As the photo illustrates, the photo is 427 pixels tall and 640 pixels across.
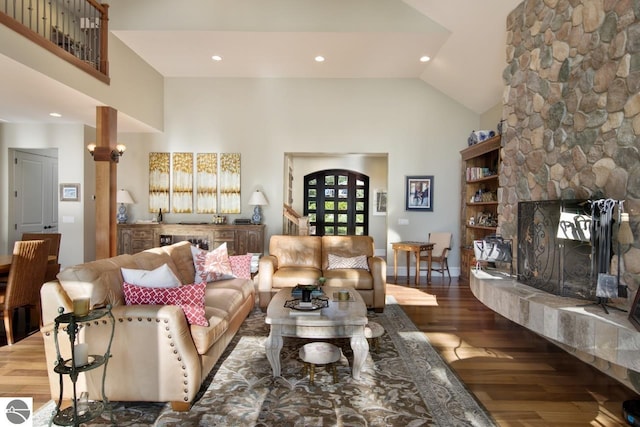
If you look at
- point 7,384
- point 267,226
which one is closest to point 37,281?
point 7,384

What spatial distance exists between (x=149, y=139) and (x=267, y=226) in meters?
2.98

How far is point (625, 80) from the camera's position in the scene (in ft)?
8.02

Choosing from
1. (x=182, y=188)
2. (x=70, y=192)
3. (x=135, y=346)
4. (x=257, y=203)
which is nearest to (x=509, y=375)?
(x=135, y=346)

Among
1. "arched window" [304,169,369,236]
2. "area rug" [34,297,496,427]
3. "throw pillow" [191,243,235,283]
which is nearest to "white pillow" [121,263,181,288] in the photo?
"area rug" [34,297,496,427]

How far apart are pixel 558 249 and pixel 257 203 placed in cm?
505

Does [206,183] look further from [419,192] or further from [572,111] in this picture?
[572,111]

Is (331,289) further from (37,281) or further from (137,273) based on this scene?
(37,281)

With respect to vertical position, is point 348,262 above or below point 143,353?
above

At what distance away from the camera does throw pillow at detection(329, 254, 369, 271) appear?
475 cm

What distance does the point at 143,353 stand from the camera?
222cm

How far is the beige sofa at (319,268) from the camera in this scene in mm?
4375

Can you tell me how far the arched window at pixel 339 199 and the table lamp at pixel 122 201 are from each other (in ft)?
14.6

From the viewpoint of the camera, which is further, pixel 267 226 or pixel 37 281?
pixel 267 226

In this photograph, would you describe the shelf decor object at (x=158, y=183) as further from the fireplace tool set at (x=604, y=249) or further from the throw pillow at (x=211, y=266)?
the fireplace tool set at (x=604, y=249)
